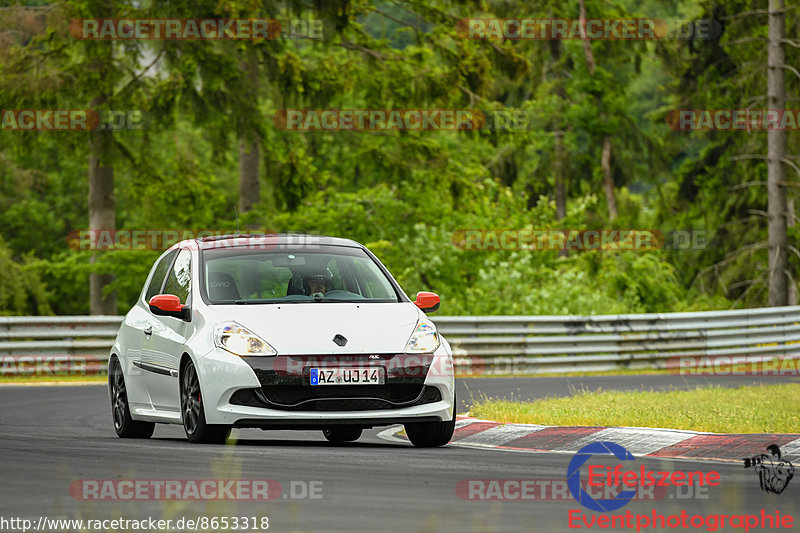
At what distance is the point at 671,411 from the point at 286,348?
4.47m

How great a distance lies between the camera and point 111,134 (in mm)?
30891

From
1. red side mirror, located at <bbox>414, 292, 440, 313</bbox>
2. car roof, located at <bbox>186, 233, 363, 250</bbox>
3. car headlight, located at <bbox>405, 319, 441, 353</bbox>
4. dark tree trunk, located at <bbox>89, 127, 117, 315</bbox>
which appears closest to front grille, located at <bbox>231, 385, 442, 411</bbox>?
car headlight, located at <bbox>405, 319, 441, 353</bbox>

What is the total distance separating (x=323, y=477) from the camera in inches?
343

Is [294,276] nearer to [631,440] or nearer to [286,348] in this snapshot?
[286,348]

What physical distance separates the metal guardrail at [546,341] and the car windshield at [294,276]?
434 inches

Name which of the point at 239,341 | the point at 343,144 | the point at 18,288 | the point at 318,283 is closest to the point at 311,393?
the point at 239,341

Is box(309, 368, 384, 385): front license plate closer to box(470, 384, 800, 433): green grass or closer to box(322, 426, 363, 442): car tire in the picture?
box(322, 426, 363, 442): car tire

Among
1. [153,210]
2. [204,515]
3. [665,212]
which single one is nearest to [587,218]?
[665,212]

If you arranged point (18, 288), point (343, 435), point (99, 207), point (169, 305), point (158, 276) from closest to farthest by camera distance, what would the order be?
point (169, 305), point (343, 435), point (158, 276), point (99, 207), point (18, 288)

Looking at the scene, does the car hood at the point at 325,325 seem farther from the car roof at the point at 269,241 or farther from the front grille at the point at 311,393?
the car roof at the point at 269,241

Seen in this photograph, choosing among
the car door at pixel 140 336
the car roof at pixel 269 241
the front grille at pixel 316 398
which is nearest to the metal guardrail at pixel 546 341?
Result: the car door at pixel 140 336

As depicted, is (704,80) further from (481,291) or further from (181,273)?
(181,273)

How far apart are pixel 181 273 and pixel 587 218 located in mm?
36808

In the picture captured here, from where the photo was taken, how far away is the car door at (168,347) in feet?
36.9
